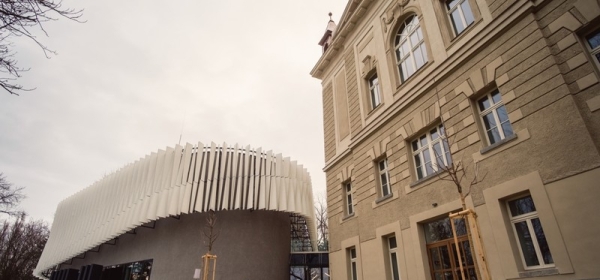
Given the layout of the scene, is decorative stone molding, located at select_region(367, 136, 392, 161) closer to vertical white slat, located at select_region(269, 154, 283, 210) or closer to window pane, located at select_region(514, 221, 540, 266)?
window pane, located at select_region(514, 221, 540, 266)

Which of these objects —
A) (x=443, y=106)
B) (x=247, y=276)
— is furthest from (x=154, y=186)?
(x=443, y=106)

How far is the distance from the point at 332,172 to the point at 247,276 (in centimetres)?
1303

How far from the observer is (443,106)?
10.8 metres

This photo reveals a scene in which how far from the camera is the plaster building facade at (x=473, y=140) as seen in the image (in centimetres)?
707

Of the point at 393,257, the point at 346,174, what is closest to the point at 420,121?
the point at 393,257

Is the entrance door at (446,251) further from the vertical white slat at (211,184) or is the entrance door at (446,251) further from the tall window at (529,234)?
the vertical white slat at (211,184)

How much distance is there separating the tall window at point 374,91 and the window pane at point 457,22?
442 cm

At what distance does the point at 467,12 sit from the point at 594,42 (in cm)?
435

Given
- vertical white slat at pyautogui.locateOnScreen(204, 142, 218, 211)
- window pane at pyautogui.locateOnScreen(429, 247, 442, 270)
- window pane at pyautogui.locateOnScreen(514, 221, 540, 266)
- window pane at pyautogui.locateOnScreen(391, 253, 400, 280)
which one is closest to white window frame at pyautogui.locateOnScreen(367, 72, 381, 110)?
window pane at pyautogui.locateOnScreen(391, 253, 400, 280)

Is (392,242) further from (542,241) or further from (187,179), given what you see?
(187,179)

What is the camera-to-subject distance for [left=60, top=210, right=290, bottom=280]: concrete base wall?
82.8ft

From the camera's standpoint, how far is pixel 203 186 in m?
25.2

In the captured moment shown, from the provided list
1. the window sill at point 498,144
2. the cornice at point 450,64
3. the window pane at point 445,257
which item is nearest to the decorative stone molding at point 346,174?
the cornice at point 450,64

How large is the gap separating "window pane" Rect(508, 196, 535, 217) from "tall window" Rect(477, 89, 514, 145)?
5.69ft
